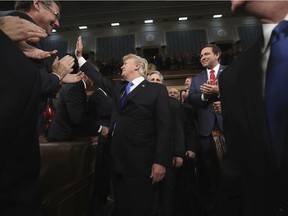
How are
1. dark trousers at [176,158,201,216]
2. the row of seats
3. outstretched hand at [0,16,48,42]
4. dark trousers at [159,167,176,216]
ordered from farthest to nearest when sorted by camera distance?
1. dark trousers at [176,158,201,216]
2. dark trousers at [159,167,176,216]
3. the row of seats
4. outstretched hand at [0,16,48,42]

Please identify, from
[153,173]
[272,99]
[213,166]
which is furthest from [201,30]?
[272,99]

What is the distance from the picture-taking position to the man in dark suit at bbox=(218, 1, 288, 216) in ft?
1.99

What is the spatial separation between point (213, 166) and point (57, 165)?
1600 mm

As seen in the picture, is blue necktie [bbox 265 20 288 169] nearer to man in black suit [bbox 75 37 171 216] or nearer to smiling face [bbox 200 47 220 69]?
man in black suit [bbox 75 37 171 216]

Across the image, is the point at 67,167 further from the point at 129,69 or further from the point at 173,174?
the point at 173,174

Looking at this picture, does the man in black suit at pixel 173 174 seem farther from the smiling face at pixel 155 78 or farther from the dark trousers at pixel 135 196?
the smiling face at pixel 155 78

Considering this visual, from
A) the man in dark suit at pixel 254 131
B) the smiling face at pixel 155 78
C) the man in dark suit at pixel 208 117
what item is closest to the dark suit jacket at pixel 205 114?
the man in dark suit at pixel 208 117

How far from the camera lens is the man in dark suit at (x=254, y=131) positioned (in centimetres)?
61

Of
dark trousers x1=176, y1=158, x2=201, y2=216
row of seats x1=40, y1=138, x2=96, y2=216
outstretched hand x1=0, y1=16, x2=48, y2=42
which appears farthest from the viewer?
dark trousers x1=176, y1=158, x2=201, y2=216

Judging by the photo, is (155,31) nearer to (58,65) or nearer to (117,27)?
(117,27)

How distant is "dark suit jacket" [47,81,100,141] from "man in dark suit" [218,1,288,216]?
176cm

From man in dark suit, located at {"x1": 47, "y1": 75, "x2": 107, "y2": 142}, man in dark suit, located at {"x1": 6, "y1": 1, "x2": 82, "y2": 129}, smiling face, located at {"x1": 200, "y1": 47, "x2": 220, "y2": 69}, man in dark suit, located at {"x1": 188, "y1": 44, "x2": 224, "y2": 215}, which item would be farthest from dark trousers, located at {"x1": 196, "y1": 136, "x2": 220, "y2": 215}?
man in dark suit, located at {"x1": 6, "y1": 1, "x2": 82, "y2": 129}

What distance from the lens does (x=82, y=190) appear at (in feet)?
4.76

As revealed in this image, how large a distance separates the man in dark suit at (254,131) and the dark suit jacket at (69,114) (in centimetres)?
176
